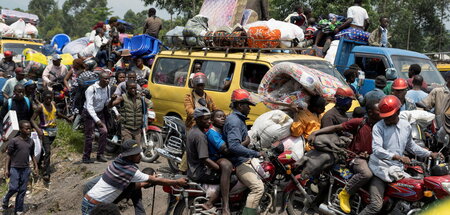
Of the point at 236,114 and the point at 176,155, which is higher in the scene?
the point at 236,114

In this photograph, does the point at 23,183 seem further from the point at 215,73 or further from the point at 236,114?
the point at 236,114

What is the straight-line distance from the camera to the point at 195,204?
222 inches

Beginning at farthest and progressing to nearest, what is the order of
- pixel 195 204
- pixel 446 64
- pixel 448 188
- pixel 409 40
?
pixel 409 40 < pixel 446 64 < pixel 195 204 < pixel 448 188

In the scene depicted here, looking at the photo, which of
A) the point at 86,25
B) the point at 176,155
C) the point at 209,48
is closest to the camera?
the point at 176,155

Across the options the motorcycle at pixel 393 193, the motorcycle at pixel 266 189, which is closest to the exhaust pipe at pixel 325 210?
the motorcycle at pixel 393 193

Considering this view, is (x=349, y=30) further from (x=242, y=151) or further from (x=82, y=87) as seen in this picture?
(x=242, y=151)

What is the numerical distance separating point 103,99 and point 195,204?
3.99 meters

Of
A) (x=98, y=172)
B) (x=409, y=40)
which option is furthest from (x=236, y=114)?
(x=409, y=40)

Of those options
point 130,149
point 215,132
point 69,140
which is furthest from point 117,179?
point 69,140

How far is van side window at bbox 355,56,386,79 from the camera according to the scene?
1030cm

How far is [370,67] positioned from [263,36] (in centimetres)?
322

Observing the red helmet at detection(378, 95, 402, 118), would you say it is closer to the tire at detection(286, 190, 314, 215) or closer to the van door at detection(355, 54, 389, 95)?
the tire at detection(286, 190, 314, 215)

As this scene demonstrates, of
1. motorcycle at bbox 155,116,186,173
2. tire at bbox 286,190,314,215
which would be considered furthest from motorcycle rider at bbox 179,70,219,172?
tire at bbox 286,190,314,215

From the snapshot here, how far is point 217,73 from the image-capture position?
8.45 metres
